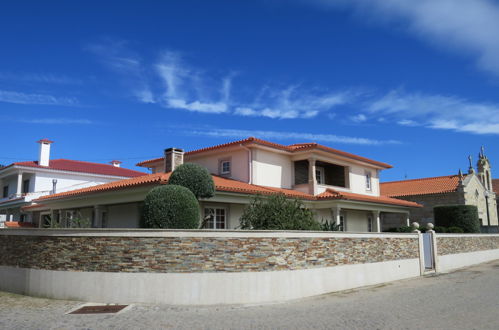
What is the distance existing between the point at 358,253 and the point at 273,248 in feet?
12.7

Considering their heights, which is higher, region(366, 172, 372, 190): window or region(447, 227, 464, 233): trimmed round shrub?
region(366, 172, 372, 190): window

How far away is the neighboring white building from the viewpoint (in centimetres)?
3000

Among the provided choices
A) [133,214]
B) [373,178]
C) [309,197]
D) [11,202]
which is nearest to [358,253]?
[309,197]

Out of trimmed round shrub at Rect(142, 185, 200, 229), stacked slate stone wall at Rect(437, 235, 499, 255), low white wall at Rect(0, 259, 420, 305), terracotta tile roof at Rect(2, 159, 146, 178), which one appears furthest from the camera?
terracotta tile roof at Rect(2, 159, 146, 178)

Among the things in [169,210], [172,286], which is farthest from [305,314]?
[169,210]

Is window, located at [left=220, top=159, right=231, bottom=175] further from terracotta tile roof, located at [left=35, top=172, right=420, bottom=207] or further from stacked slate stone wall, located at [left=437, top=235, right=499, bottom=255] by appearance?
stacked slate stone wall, located at [left=437, top=235, right=499, bottom=255]

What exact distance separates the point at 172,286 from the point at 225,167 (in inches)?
482

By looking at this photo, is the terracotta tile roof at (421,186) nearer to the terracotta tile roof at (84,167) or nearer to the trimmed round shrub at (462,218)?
the trimmed round shrub at (462,218)

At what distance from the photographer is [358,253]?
1359cm

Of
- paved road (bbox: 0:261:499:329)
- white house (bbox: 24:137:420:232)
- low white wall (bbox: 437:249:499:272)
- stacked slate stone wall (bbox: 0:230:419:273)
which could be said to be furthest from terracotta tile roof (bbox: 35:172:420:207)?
paved road (bbox: 0:261:499:329)

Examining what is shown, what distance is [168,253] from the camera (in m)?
10.4

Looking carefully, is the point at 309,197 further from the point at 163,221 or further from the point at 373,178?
the point at 163,221

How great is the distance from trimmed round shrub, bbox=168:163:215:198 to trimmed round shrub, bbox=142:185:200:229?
1780 mm

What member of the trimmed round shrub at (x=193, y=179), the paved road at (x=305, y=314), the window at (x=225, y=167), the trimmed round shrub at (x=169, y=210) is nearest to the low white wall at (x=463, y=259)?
the paved road at (x=305, y=314)
